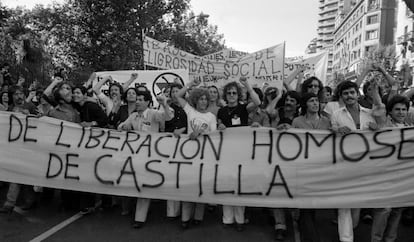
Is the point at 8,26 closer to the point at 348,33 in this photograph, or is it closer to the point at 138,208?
the point at 138,208

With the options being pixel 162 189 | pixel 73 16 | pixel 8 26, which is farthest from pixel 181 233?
pixel 8 26

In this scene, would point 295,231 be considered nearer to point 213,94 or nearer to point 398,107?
point 398,107

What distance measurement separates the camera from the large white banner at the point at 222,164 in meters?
3.75

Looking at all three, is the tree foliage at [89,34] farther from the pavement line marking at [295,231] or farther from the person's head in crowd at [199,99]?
the pavement line marking at [295,231]

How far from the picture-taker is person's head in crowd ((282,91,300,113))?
14.3 ft

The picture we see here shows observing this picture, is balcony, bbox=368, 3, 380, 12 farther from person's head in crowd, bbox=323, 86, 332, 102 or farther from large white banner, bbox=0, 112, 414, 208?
large white banner, bbox=0, 112, 414, 208

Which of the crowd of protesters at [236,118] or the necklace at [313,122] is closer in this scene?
the crowd of protesters at [236,118]

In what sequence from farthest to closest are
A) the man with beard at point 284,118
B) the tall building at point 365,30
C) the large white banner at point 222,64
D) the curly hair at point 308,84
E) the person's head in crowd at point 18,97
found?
the tall building at point 365,30 < the large white banner at point 222,64 < the person's head in crowd at point 18,97 < the curly hair at point 308,84 < the man with beard at point 284,118

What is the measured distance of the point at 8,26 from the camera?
21719 mm

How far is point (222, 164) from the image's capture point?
13.3ft

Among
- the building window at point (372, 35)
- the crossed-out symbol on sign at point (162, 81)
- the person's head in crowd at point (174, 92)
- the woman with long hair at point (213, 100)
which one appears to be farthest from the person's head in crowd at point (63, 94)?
the building window at point (372, 35)

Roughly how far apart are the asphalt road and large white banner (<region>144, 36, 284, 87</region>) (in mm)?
2862

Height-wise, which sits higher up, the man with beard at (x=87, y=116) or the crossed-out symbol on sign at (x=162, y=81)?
the crossed-out symbol on sign at (x=162, y=81)

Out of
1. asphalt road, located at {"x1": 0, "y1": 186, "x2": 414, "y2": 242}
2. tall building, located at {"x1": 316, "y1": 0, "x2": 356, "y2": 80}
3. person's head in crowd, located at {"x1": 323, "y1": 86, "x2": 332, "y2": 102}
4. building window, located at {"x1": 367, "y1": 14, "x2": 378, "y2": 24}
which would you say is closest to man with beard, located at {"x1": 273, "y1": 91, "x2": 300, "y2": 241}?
asphalt road, located at {"x1": 0, "y1": 186, "x2": 414, "y2": 242}
